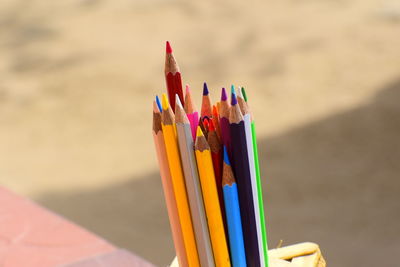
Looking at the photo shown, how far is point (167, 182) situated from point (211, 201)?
0.04 meters

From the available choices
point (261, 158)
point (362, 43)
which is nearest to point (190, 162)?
point (261, 158)

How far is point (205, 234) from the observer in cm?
55

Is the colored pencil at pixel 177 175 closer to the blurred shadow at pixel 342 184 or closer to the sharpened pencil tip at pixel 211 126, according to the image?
the sharpened pencil tip at pixel 211 126

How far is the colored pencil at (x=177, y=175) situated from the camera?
0.51 m

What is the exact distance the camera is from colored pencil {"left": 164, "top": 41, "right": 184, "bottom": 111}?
0.55 metres

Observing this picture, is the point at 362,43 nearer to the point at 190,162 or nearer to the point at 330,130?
the point at 330,130

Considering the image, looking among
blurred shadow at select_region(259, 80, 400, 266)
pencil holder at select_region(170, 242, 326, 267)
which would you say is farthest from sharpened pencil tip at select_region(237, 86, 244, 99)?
blurred shadow at select_region(259, 80, 400, 266)

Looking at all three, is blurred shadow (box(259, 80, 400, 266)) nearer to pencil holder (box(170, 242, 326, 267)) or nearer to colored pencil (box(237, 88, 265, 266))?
pencil holder (box(170, 242, 326, 267))

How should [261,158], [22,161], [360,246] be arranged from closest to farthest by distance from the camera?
[360,246] → [261,158] → [22,161]

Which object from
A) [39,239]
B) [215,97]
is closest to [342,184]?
[215,97]

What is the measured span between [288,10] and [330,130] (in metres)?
0.77

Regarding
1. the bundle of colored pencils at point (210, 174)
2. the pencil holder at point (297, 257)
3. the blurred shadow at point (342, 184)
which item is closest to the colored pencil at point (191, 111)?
the bundle of colored pencils at point (210, 174)

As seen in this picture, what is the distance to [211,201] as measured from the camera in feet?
1.74

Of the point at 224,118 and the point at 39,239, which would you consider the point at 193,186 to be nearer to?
the point at 224,118
